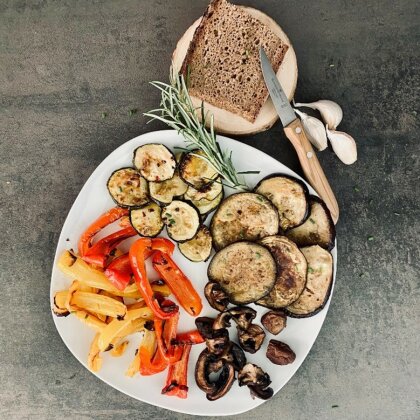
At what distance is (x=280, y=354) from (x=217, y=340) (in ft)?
1.03

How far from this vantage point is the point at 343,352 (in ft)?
9.12

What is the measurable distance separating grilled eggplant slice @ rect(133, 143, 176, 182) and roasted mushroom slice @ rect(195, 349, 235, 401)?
0.91 metres

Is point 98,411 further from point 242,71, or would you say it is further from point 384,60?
point 384,60

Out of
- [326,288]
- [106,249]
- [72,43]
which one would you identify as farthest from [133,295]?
[72,43]

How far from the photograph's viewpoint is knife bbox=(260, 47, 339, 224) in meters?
2.42

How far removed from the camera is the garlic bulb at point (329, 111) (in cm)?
255

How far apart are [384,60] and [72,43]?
1.64 m

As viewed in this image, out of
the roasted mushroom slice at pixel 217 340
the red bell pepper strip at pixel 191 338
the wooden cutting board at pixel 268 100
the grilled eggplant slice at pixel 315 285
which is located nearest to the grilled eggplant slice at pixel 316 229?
the grilled eggplant slice at pixel 315 285

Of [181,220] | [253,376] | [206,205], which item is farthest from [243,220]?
[253,376]

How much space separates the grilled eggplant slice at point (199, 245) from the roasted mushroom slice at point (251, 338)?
0.41m

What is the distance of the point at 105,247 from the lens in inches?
98.7

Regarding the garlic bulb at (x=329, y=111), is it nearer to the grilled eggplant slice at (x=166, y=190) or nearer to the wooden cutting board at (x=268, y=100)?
the wooden cutting board at (x=268, y=100)

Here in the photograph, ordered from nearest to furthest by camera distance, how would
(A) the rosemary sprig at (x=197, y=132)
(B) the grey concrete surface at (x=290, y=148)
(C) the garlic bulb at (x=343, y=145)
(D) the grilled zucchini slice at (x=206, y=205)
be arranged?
(A) the rosemary sprig at (x=197, y=132)
(D) the grilled zucchini slice at (x=206, y=205)
(C) the garlic bulb at (x=343, y=145)
(B) the grey concrete surface at (x=290, y=148)

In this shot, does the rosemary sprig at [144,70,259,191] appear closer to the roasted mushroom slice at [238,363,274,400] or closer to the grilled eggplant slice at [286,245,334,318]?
the grilled eggplant slice at [286,245,334,318]
